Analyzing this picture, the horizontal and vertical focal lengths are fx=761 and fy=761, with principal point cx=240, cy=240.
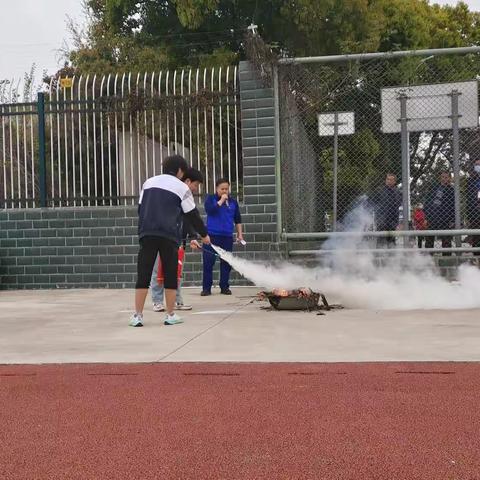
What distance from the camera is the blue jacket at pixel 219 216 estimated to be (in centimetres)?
1102

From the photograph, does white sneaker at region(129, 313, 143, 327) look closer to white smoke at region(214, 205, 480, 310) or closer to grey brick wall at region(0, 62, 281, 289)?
white smoke at region(214, 205, 480, 310)

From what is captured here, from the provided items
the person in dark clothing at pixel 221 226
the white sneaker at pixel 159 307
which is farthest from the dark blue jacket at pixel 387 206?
the white sneaker at pixel 159 307

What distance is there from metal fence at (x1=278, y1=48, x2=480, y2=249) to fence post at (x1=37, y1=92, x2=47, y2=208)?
4035mm

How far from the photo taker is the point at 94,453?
3768 millimetres

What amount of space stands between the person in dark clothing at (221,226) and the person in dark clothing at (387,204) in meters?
2.07

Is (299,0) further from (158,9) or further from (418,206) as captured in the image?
(418,206)

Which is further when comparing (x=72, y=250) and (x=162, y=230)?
(x=72, y=250)

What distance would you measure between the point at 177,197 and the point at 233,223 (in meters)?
3.24

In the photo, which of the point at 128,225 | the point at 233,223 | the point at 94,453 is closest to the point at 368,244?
the point at 233,223

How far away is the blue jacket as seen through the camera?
11.0m

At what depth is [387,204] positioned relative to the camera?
11.2 metres

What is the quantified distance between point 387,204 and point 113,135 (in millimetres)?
4557

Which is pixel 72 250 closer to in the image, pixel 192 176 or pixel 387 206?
pixel 192 176

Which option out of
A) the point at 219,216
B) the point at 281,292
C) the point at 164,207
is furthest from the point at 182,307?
the point at 219,216
